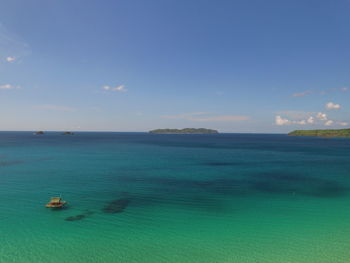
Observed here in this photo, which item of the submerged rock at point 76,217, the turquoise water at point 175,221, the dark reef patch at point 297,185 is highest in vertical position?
the submerged rock at point 76,217

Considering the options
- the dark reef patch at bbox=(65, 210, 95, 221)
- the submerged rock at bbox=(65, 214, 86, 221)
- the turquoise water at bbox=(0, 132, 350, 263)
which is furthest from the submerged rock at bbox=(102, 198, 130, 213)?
the submerged rock at bbox=(65, 214, 86, 221)

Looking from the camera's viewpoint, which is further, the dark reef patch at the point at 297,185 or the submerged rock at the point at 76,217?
the dark reef patch at the point at 297,185

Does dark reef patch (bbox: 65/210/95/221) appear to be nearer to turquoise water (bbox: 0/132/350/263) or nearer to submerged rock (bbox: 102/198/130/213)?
turquoise water (bbox: 0/132/350/263)

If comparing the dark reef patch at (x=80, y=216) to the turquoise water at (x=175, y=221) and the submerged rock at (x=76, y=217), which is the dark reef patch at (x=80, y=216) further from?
the turquoise water at (x=175, y=221)

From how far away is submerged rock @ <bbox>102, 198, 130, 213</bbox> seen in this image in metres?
22.4

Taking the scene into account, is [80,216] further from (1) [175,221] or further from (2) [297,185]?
(2) [297,185]

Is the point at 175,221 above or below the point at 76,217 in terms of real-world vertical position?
below

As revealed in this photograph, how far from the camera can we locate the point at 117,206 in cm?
2370

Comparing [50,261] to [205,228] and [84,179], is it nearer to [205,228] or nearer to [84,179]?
[205,228]

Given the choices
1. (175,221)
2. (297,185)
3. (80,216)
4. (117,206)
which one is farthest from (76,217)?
(297,185)

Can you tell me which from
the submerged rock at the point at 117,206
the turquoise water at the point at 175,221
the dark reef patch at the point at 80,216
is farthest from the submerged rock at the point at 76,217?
the submerged rock at the point at 117,206

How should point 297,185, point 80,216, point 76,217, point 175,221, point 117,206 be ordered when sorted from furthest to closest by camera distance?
point 297,185, point 117,206, point 80,216, point 76,217, point 175,221

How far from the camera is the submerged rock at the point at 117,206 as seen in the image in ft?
73.6

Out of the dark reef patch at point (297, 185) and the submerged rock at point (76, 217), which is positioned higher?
the submerged rock at point (76, 217)
